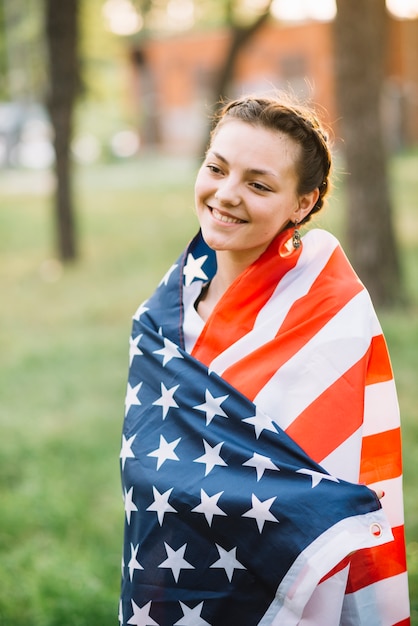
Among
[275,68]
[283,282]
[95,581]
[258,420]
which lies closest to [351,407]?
[258,420]

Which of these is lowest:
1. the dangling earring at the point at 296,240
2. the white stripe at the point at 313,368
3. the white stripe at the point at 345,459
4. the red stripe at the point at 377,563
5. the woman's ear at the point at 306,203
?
the red stripe at the point at 377,563

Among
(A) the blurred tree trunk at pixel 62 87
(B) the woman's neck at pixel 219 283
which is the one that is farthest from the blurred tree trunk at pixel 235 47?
(B) the woman's neck at pixel 219 283

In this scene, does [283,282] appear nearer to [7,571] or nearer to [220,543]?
[220,543]

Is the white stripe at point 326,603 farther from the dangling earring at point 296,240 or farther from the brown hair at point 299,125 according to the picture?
the brown hair at point 299,125

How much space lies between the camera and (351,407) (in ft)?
6.89

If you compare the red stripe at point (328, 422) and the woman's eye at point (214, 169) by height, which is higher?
the woman's eye at point (214, 169)

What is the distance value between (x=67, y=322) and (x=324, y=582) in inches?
265

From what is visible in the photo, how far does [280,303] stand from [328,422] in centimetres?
36

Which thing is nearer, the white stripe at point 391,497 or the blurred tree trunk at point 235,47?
the white stripe at point 391,497

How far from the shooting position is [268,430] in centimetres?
208

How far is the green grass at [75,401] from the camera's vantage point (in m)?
3.59

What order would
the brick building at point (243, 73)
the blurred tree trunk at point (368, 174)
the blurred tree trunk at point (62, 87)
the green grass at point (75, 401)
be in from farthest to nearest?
the brick building at point (243, 73), the blurred tree trunk at point (62, 87), the blurred tree trunk at point (368, 174), the green grass at point (75, 401)

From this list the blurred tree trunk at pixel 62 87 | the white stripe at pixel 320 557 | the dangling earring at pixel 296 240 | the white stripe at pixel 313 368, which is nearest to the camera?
the white stripe at pixel 320 557

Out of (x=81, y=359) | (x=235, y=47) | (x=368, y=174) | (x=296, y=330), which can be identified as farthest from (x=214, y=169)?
(x=235, y=47)
